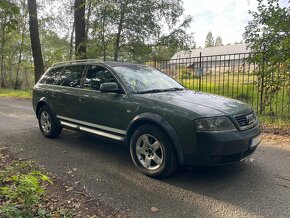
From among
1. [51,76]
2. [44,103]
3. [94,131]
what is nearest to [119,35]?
[51,76]

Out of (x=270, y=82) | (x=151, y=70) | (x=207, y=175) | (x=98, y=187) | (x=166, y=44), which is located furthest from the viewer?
(x=166, y=44)

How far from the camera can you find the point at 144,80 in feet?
15.9

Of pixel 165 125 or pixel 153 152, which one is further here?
pixel 153 152

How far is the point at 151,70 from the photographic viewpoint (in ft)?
18.1

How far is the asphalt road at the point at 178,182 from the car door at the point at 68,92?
2.28ft

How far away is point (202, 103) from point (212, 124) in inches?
18.6

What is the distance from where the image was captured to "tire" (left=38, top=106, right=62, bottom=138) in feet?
19.6

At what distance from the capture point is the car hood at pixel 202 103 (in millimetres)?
3695

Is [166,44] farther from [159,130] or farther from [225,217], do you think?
[225,217]

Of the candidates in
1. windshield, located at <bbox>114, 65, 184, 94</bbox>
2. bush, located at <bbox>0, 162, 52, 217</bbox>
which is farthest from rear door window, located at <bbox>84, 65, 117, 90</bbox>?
bush, located at <bbox>0, 162, 52, 217</bbox>

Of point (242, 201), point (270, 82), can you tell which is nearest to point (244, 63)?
point (270, 82)

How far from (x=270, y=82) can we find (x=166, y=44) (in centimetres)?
504

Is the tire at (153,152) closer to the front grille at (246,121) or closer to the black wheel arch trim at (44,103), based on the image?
the front grille at (246,121)

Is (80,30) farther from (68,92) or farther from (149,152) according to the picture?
(149,152)
